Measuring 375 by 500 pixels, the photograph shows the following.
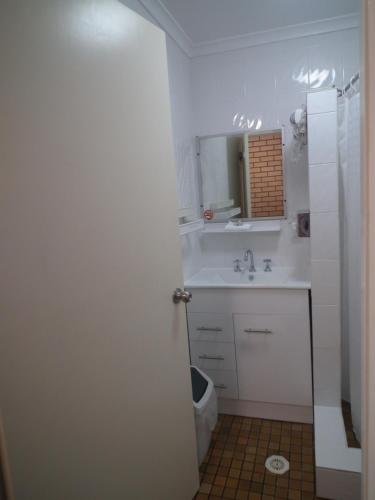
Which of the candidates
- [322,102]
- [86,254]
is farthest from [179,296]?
[322,102]

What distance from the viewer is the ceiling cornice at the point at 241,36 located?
1922 millimetres

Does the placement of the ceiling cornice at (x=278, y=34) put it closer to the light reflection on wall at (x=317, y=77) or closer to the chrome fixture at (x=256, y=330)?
the light reflection on wall at (x=317, y=77)

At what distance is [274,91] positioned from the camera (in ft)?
7.43

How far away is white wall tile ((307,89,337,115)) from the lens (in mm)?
1749

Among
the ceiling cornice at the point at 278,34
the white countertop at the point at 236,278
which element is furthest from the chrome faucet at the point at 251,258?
the ceiling cornice at the point at 278,34

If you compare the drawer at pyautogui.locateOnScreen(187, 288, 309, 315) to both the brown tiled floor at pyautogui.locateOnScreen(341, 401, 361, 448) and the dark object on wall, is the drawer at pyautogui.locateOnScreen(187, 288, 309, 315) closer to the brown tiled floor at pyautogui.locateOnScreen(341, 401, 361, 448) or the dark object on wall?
the dark object on wall

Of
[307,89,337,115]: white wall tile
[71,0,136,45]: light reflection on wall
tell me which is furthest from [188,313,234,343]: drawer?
[71,0,136,45]: light reflection on wall

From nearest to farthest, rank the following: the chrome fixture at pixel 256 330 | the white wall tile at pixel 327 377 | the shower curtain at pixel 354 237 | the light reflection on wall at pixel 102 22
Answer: the light reflection on wall at pixel 102 22 < the shower curtain at pixel 354 237 < the white wall tile at pixel 327 377 < the chrome fixture at pixel 256 330

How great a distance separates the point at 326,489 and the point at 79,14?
2.00 meters

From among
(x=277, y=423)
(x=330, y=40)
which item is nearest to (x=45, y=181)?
(x=277, y=423)

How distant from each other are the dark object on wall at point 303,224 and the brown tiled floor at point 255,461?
1175 millimetres

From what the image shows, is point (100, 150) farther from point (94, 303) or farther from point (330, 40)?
point (330, 40)

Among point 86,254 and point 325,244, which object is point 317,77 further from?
point 86,254

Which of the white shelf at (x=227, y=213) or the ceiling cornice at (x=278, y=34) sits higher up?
the ceiling cornice at (x=278, y=34)
